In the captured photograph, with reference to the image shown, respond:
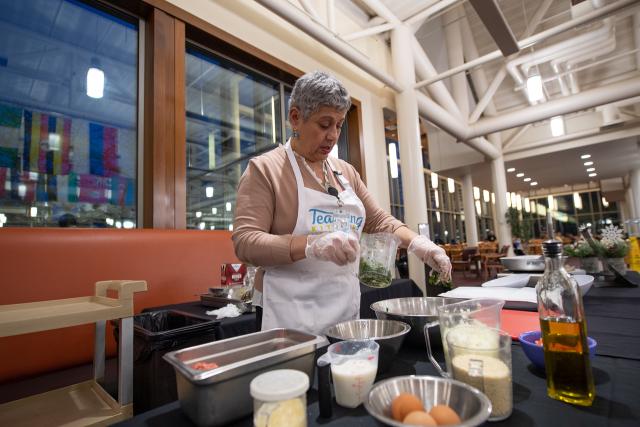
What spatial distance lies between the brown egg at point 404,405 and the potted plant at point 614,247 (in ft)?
6.94

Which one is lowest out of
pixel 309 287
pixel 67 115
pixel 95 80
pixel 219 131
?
pixel 309 287

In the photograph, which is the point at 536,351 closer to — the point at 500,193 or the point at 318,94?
the point at 318,94

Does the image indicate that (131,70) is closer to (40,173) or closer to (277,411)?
(40,173)

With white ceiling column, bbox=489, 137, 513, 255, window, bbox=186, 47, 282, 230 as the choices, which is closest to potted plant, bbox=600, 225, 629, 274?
window, bbox=186, 47, 282, 230

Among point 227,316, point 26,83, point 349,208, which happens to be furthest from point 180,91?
point 349,208

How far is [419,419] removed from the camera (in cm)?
43

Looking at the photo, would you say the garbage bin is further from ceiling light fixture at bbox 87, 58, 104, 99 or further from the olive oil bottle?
ceiling light fixture at bbox 87, 58, 104, 99

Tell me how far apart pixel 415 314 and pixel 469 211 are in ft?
40.1

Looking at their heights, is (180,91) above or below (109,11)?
below

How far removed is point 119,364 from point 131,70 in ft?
9.22

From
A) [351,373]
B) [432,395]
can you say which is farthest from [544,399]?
[351,373]

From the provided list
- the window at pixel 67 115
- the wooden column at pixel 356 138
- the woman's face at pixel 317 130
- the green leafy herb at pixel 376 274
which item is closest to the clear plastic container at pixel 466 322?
the green leafy herb at pixel 376 274

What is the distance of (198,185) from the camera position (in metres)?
3.29

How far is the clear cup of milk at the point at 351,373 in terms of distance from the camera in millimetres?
611
